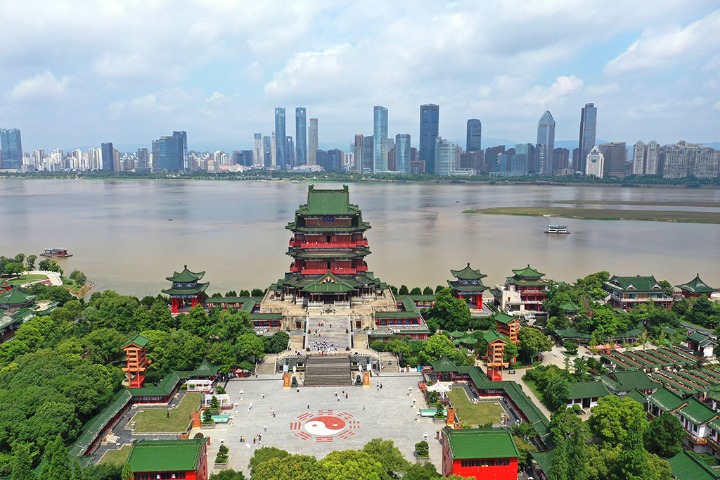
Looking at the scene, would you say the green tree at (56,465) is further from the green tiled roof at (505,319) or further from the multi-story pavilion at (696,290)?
the multi-story pavilion at (696,290)

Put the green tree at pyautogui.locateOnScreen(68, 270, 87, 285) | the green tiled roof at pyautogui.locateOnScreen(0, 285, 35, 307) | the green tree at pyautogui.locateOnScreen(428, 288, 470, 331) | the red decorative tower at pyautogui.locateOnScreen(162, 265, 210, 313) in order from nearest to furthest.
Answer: the green tree at pyautogui.locateOnScreen(428, 288, 470, 331), the green tiled roof at pyautogui.locateOnScreen(0, 285, 35, 307), the red decorative tower at pyautogui.locateOnScreen(162, 265, 210, 313), the green tree at pyautogui.locateOnScreen(68, 270, 87, 285)

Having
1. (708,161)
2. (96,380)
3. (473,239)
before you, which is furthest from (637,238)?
(708,161)

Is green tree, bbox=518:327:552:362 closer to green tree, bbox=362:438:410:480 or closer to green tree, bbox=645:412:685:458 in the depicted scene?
green tree, bbox=645:412:685:458

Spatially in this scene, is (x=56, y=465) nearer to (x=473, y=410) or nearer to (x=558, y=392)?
(x=473, y=410)

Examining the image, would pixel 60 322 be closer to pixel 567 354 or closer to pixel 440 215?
pixel 567 354

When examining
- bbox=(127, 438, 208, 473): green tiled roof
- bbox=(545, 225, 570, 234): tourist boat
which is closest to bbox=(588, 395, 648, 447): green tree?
bbox=(127, 438, 208, 473): green tiled roof

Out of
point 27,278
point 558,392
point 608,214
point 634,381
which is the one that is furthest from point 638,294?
point 608,214

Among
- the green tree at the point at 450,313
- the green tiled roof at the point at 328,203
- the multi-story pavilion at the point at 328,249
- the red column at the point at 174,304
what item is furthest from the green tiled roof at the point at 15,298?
the green tree at the point at 450,313
